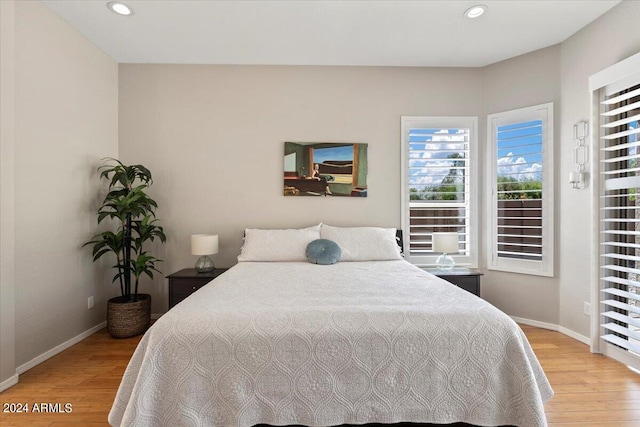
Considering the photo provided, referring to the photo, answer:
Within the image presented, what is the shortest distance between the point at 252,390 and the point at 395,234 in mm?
2401

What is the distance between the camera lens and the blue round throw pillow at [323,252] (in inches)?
120

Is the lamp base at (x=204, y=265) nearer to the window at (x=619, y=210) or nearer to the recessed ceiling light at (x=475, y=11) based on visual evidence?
the recessed ceiling light at (x=475, y=11)

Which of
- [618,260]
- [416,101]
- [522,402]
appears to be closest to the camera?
[522,402]

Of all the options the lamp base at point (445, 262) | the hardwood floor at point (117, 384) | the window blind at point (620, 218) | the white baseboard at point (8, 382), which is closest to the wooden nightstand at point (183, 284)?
the hardwood floor at point (117, 384)

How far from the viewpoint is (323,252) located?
10.1ft

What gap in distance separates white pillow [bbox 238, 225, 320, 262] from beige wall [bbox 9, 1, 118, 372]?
5.08ft

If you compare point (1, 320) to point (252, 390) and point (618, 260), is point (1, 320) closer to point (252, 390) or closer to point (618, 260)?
point (252, 390)

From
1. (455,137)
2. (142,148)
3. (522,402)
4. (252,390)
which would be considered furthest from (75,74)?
(522,402)

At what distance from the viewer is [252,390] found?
1506 millimetres

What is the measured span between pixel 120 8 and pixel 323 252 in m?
2.66

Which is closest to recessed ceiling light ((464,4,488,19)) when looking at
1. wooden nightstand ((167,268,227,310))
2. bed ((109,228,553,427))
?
bed ((109,228,553,427))

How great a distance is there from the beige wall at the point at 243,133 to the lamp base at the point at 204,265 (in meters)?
0.31

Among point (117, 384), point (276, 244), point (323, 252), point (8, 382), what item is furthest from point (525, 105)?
point (8, 382)

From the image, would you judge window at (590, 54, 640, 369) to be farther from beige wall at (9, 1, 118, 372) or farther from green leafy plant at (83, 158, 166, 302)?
beige wall at (9, 1, 118, 372)
